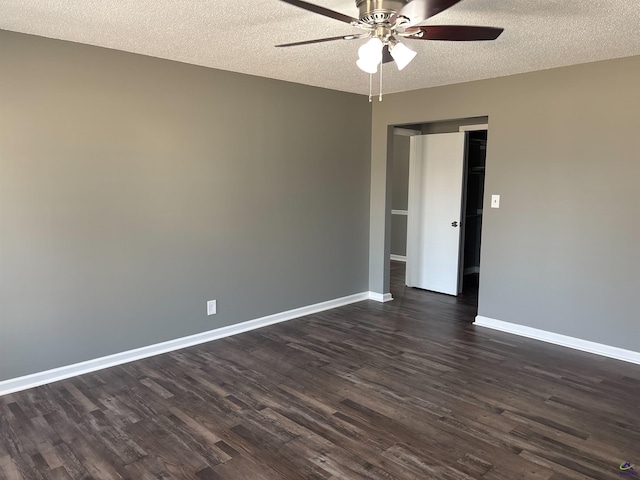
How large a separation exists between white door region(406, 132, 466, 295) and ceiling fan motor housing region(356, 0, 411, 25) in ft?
11.3

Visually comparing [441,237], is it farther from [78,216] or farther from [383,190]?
[78,216]

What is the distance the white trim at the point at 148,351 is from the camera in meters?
3.10

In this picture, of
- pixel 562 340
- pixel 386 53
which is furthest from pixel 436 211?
pixel 386 53

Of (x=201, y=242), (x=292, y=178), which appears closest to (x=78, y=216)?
(x=201, y=242)

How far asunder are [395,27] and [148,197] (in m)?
2.24

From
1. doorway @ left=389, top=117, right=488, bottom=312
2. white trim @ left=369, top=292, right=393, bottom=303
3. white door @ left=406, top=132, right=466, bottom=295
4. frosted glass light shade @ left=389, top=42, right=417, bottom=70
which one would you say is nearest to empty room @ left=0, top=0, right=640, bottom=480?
frosted glass light shade @ left=389, top=42, right=417, bottom=70

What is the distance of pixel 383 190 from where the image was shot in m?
5.21

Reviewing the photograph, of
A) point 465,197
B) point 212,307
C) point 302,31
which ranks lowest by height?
point 212,307

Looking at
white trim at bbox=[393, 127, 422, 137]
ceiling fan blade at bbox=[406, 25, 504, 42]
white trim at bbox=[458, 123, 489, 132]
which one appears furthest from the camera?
white trim at bbox=[393, 127, 422, 137]

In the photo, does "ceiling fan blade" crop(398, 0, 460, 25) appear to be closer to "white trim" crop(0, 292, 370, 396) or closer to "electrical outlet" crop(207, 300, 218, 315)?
"electrical outlet" crop(207, 300, 218, 315)

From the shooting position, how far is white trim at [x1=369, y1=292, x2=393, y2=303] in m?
5.34

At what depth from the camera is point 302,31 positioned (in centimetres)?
282

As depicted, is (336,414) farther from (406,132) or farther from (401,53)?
(406,132)

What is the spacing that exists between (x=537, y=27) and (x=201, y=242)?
289cm
